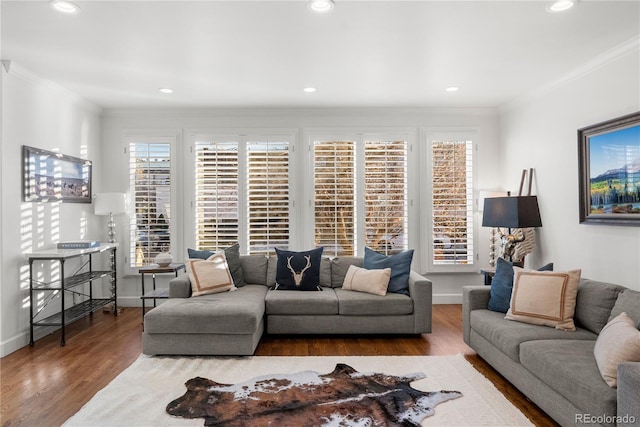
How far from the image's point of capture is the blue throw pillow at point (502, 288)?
332cm

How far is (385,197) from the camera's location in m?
5.28

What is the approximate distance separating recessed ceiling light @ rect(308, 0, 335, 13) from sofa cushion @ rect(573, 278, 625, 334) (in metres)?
2.74

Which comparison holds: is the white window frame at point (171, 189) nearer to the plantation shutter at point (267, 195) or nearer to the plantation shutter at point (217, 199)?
the plantation shutter at point (217, 199)

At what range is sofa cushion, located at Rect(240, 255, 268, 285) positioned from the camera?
4.58 metres

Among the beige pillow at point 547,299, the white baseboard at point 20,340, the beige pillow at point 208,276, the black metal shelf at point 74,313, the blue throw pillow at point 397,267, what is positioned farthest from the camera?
the blue throw pillow at point 397,267

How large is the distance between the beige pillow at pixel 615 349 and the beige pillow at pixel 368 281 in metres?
2.06

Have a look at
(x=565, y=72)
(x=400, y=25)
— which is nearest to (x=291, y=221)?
(x=400, y=25)

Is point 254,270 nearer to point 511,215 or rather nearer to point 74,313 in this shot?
point 74,313

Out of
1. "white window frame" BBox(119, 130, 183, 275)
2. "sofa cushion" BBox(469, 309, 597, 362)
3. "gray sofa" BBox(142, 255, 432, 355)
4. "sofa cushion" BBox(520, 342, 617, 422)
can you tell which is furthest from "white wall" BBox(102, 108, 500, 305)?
"sofa cushion" BBox(520, 342, 617, 422)

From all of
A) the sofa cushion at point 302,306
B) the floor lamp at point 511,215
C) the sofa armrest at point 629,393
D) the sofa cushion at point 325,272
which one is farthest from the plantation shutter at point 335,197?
the sofa armrest at point 629,393

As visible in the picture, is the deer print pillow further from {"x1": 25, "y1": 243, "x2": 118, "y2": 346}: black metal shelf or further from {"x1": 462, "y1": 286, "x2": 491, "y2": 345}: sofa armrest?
{"x1": 25, "y1": 243, "x2": 118, "y2": 346}: black metal shelf

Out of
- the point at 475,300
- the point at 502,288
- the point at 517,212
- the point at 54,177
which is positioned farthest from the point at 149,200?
the point at 517,212

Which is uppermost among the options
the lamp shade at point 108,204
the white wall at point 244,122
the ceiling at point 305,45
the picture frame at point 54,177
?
the ceiling at point 305,45

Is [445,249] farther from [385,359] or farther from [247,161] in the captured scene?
[247,161]
